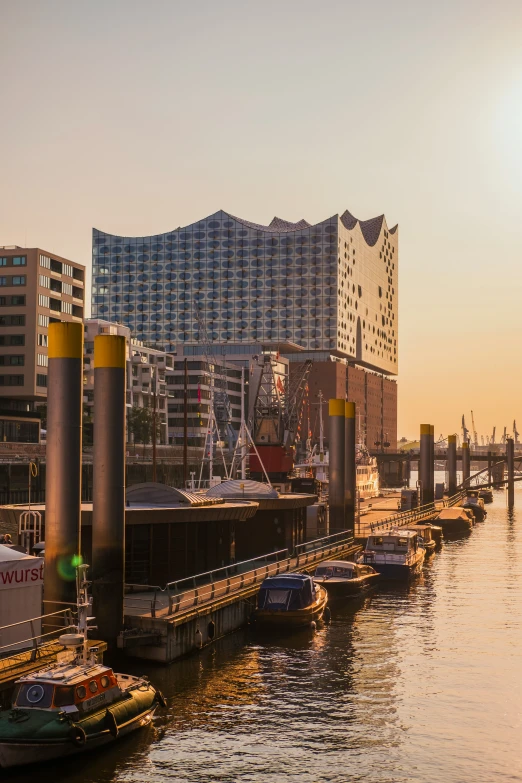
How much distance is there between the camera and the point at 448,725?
3750 cm

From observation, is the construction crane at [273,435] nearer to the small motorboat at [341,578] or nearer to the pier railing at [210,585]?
the small motorboat at [341,578]

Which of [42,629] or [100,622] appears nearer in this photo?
[42,629]

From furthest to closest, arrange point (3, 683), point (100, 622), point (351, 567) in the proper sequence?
point (351, 567)
point (100, 622)
point (3, 683)

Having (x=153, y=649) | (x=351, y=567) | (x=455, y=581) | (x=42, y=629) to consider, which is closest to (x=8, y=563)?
(x=42, y=629)

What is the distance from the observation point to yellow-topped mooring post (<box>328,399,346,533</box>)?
91625mm

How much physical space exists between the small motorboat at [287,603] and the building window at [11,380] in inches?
4403

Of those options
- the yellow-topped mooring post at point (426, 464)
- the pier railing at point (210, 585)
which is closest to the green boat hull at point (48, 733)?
the pier railing at point (210, 585)

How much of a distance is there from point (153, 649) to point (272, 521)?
104ft

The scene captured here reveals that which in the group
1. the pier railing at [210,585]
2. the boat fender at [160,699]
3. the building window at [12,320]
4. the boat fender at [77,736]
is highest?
the building window at [12,320]

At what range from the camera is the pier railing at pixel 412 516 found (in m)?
102

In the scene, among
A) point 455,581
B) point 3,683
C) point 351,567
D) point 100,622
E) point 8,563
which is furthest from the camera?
point 455,581

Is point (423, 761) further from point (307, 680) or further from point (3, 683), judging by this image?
point (3, 683)

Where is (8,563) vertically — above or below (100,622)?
above

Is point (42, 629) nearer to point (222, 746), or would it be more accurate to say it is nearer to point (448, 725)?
point (222, 746)
